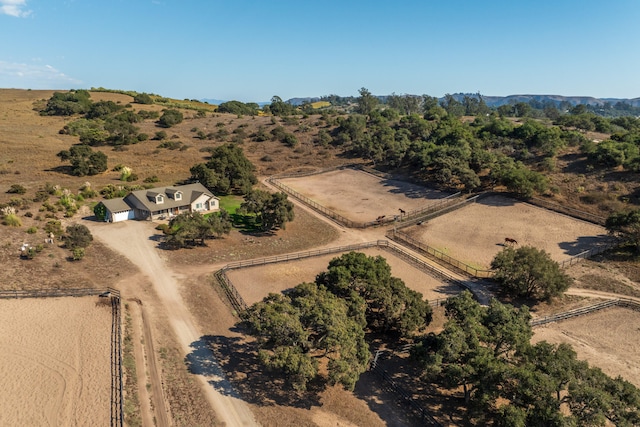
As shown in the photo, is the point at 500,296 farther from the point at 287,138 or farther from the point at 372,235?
the point at 287,138

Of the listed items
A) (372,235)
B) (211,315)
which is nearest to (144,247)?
(211,315)

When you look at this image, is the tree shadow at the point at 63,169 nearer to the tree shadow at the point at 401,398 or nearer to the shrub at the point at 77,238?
the shrub at the point at 77,238

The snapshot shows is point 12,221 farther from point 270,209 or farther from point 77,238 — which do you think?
point 270,209

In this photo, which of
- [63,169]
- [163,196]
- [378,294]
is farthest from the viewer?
[63,169]

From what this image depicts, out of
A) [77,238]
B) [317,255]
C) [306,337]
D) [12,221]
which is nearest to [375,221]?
[317,255]

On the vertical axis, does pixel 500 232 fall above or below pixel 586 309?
above

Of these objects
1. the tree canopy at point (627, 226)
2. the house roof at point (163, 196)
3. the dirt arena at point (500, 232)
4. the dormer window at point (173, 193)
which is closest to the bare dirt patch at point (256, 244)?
the house roof at point (163, 196)
